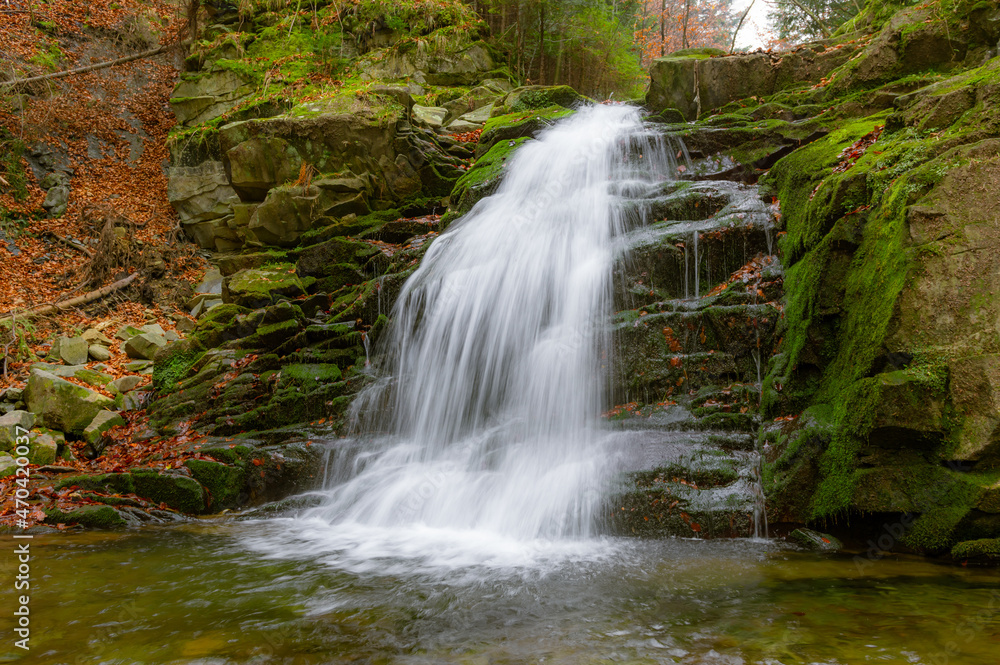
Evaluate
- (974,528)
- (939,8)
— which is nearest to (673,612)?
(974,528)

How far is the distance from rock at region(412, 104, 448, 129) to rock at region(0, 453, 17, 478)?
31.2 feet

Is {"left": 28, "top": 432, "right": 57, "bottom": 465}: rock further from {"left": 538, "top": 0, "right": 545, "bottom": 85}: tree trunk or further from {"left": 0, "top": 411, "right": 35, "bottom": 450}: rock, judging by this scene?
{"left": 538, "top": 0, "right": 545, "bottom": 85}: tree trunk

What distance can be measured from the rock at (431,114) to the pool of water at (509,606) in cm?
1060

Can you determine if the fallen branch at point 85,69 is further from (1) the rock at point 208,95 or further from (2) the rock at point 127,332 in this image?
(2) the rock at point 127,332

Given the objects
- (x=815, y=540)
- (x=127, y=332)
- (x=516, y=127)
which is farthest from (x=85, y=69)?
(x=815, y=540)

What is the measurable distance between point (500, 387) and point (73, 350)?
801 cm

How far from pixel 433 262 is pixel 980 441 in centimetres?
661

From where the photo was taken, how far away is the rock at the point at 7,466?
19.6 feet

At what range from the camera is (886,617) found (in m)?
2.62

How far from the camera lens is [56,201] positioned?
12891mm

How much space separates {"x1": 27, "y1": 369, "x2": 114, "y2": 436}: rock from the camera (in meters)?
Answer: 7.27

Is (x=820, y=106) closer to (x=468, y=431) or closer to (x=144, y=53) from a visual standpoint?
(x=468, y=431)

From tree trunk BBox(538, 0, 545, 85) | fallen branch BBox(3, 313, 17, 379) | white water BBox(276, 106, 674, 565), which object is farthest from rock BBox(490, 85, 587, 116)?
fallen branch BBox(3, 313, 17, 379)

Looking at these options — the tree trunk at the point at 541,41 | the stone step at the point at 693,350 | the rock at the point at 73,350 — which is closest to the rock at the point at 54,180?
the rock at the point at 73,350
